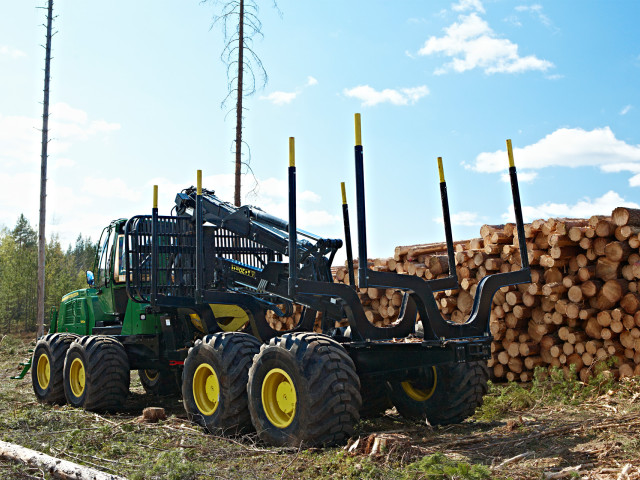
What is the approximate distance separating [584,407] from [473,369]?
2372 millimetres

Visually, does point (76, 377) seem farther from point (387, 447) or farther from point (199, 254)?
point (387, 447)

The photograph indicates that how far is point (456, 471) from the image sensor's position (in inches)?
182

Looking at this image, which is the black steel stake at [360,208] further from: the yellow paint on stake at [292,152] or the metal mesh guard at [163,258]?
the metal mesh guard at [163,258]

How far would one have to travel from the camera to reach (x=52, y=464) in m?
5.30

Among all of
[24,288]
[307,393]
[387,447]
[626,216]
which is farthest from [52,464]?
[24,288]

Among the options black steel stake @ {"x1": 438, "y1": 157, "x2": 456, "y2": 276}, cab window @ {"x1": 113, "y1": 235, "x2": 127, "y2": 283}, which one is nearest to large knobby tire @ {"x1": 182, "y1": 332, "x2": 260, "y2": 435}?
black steel stake @ {"x1": 438, "y1": 157, "x2": 456, "y2": 276}

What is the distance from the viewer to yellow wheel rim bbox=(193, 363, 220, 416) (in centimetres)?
711

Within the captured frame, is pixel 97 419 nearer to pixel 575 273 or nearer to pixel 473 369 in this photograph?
pixel 473 369

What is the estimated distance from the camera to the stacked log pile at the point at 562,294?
944 centimetres

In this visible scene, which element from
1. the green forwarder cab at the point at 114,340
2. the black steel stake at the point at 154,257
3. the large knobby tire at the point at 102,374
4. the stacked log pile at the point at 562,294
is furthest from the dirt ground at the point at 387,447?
the black steel stake at the point at 154,257

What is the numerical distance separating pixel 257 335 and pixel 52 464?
3.51m

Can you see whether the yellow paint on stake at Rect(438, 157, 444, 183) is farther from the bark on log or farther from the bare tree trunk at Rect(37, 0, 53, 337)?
the bare tree trunk at Rect(37, 0, 53, 337)

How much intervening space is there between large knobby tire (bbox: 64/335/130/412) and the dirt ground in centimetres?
28

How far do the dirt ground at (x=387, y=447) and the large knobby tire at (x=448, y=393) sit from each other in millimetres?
156
